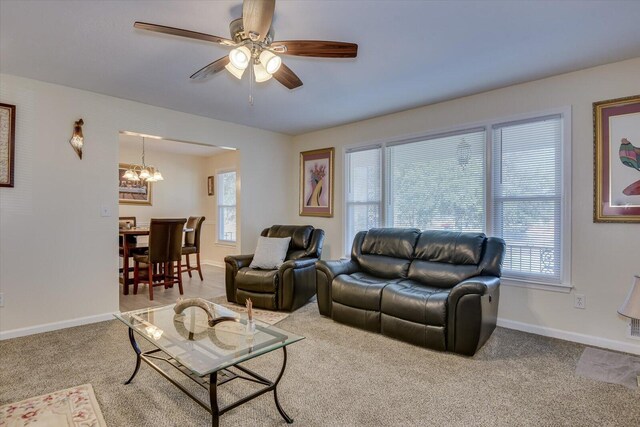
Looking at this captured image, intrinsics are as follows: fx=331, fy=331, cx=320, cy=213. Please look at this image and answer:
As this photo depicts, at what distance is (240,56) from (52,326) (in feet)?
10.9

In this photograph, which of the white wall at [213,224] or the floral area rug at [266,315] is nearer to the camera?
the floral area rug at [266,315]

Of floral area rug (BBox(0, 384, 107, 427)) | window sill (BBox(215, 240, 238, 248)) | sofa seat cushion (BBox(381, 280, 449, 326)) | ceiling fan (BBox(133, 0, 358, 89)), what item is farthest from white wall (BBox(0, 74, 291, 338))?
window sill (BBox(215, 240, 238, 248))

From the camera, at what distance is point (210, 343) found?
195 cm

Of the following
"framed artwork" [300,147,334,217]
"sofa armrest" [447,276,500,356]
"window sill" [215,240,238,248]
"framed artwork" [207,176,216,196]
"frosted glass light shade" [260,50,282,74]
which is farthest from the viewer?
"framed artwork" [207,176,216,196]

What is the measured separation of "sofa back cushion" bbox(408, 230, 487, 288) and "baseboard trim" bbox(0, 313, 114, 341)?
338 cm

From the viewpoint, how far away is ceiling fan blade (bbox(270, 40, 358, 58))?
1.91 meters

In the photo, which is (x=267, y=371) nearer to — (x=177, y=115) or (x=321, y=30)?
(x=321, y=30)

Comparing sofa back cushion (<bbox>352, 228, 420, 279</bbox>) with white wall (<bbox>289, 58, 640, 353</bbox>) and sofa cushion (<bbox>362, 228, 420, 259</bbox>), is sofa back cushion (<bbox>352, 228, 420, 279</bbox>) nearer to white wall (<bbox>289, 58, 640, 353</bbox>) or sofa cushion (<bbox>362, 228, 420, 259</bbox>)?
sofa cushion (<bbox>362, 228, 420, 259</bbox>)

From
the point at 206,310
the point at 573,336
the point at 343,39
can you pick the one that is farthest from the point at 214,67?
the point at 573,336

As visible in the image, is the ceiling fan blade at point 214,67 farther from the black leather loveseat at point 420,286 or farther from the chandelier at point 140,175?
the chandelier at point 140,175

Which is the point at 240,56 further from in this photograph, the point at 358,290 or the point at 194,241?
the point at 194,241

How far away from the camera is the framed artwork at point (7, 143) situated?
307 centimetres

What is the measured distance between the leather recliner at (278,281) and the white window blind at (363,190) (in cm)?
65

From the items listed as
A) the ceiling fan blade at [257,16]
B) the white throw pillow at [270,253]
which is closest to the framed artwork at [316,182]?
the white throw pillow at [270,253]
